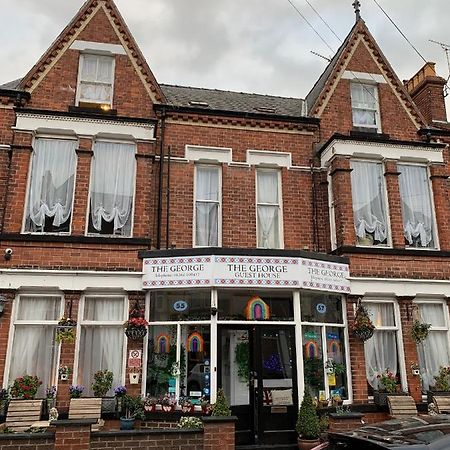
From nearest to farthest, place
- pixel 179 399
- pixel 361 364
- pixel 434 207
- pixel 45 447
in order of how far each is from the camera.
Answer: pixel 45 447 < pixel 179 399 < pixel 361 364 < pixel 434 207

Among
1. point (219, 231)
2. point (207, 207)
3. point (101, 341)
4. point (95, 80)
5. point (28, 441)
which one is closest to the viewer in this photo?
point (28, 441)

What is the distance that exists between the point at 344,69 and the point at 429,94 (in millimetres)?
3175

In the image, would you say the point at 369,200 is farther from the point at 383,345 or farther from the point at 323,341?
the point at 323,341

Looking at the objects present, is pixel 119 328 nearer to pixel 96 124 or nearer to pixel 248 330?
pixel 248 330

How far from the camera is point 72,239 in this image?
36.9 ft

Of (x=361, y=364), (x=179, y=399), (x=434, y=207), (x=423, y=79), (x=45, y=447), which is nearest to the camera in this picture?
(x=45, y=447)

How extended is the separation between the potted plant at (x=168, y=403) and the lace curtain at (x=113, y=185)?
4.01 metres

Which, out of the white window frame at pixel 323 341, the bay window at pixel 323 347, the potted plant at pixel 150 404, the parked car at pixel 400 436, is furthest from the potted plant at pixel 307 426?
the parked car at pixel 400 436

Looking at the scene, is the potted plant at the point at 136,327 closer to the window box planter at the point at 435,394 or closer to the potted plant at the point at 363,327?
the potted plant at the point at 363,327

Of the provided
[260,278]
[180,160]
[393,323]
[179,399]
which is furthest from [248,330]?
[180,160]

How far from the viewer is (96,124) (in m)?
12.2

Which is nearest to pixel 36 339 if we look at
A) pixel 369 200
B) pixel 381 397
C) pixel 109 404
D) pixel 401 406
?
pixel 109 404

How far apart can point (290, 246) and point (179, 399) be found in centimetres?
479

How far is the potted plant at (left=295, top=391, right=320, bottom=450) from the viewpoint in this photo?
984cm
